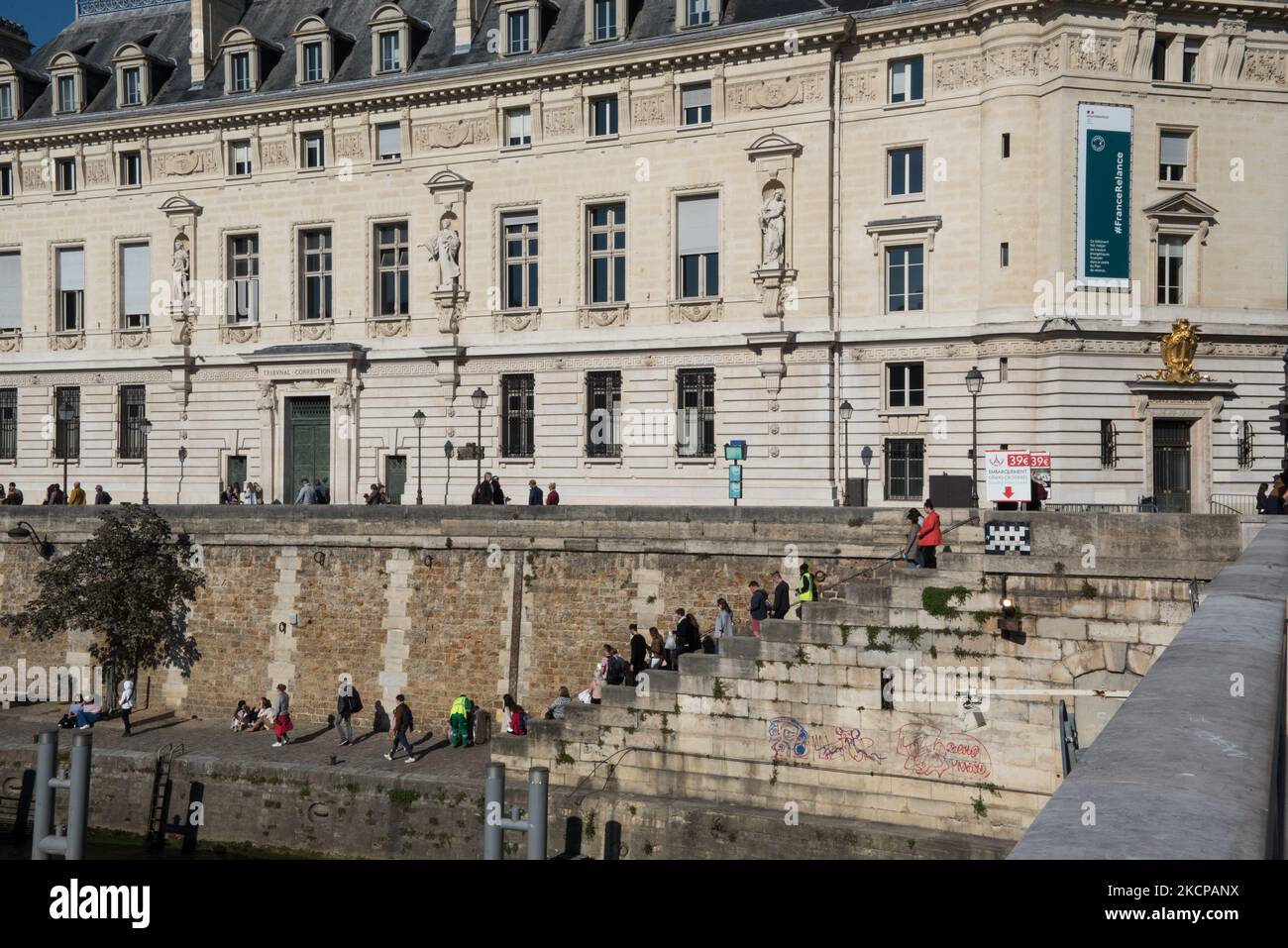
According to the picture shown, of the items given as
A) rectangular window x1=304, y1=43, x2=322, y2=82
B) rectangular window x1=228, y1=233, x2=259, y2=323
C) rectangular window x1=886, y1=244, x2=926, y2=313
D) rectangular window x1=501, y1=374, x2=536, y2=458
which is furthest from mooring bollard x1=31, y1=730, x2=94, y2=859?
rectangular window x1=304, y1=43, x2=322, y2=82

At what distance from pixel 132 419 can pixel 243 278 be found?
612 cm

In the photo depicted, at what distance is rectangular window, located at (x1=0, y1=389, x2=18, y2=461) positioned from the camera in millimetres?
44156

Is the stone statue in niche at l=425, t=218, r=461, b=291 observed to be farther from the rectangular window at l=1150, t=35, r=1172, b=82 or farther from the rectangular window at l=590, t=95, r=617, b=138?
the rectangular window at l=1150, t=35, r=1172, b=82

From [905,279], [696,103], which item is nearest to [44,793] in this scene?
[905,279]

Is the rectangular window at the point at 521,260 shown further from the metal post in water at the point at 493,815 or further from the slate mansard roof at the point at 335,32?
the metal post in water at the point at 493,815

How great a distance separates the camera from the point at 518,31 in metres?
39.0

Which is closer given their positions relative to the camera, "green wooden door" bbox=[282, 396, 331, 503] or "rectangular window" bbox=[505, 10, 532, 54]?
"rectangular window" bbox=[505, 10, 532, 54]

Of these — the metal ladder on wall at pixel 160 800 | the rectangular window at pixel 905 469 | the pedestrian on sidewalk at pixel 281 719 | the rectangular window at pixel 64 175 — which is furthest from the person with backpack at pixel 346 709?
the rectangular window at pixel 64 175

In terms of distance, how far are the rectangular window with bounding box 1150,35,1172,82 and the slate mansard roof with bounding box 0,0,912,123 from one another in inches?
220

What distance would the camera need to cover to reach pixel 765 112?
116ft

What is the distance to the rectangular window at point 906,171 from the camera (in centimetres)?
3434

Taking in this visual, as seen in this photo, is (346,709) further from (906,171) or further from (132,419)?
(132,419)

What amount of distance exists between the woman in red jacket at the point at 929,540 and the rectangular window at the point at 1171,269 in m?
14.2

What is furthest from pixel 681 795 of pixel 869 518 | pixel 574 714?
pixel 869 518
